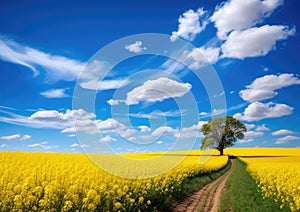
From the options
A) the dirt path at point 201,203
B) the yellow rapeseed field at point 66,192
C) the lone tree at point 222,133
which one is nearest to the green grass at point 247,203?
the dirt path at point 201,203

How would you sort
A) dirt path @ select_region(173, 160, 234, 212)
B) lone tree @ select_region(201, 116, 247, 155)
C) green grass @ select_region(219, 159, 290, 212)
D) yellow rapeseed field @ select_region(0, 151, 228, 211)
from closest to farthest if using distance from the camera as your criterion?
1. yellow rapeseed field @ select_region(0, 151, 228, 211)
2. green grass @ select_region(219, 159, 290, 212)
3. dirt path @ select_region(173, 160, 234, 212)
4. lone tree @ select_region(201, 116, 247, 155)

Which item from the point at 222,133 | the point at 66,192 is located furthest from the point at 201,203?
the point at 222,133

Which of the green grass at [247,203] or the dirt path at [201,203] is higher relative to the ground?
the green grass at [247,203]

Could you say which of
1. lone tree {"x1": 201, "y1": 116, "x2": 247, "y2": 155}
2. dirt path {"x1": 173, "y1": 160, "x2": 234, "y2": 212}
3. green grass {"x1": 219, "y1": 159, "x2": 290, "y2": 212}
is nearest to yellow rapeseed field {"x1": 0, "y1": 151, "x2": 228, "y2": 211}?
dirt path {"x1": 173, "y1": 160, "x2": 234, "y2": 212}

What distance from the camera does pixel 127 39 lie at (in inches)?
637

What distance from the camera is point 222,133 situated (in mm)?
69312

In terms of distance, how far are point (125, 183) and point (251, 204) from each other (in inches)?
234

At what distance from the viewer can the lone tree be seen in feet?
227

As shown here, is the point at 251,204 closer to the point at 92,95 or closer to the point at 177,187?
the point at 177,187

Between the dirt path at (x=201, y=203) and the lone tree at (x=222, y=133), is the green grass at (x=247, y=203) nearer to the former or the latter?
the dirt path at (x=201, y=203)

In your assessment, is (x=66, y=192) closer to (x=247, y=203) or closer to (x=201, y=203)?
(x=201, y=203)

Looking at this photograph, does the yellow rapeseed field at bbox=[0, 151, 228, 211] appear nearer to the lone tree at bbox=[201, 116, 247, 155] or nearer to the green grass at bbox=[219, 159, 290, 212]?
the green grass at bbox=[219, 159, 290, 212]

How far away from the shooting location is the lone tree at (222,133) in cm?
6931

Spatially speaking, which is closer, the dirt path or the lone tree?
the dirt path
